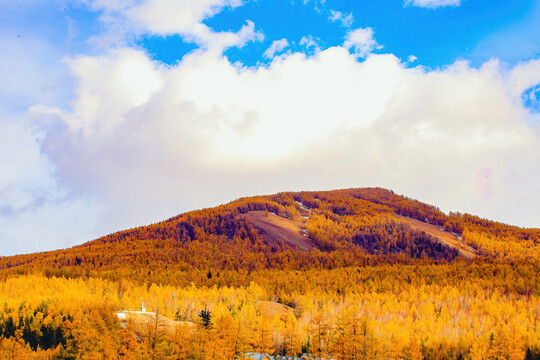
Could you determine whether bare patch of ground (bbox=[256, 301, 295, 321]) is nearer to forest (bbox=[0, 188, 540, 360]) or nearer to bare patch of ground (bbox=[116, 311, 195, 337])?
forest (bbox=[0, 188, 540, 360])

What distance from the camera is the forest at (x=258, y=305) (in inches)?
2173

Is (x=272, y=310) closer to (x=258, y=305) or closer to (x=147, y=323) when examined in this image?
(x=258, y=305)

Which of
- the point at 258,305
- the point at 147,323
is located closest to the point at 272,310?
the point at 258,305

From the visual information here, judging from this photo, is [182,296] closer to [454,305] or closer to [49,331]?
[49,331]

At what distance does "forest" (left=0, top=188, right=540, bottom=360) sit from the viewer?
55188 millimetres

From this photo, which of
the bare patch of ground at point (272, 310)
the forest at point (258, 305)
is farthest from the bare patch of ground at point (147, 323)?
the bare patch of ground at point (272, 310)

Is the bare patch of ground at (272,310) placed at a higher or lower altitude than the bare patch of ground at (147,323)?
lower

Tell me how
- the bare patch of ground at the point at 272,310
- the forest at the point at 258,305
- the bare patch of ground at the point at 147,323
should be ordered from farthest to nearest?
the bare patch of ground at the point at 272,310, the forest at the point at 258,305, the bare patch of ground at the point at 147,323

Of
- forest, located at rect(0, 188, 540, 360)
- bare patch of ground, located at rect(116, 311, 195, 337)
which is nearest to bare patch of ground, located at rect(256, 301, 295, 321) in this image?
forest, located at rect(0, 188, 540, 360)

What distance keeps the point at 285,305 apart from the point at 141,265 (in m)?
69.5

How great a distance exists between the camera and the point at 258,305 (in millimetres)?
89250


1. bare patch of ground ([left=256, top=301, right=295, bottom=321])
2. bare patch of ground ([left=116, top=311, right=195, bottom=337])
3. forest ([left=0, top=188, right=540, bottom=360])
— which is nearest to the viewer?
Result: bare patch of ground ([left=116, top=311, right=195, bottom=337])

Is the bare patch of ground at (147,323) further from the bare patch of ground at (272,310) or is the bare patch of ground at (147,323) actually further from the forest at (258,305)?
the bare patch of ground at (272,310)

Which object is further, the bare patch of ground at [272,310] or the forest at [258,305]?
the bare patch of ground at [272,310]
